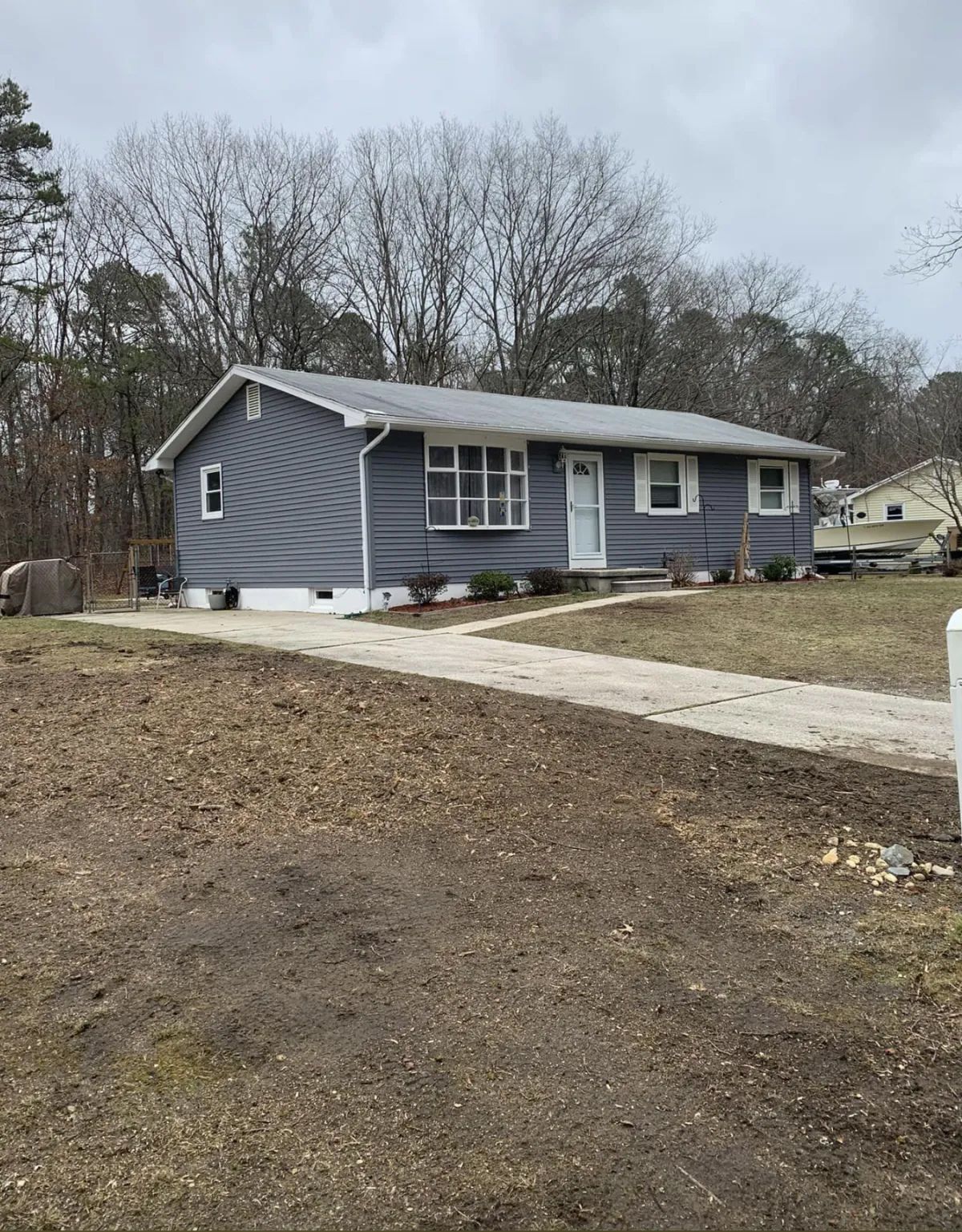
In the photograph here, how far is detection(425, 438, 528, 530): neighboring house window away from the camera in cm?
1526

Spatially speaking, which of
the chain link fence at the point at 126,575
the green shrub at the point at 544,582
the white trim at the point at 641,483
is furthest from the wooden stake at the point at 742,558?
the chain link fence at the point at 126,575

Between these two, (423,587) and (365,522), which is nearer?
(365,522)

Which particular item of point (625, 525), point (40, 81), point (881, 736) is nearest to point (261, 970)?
point (881, 736)

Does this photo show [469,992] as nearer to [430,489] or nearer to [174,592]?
[430,489]

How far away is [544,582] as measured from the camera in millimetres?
15930

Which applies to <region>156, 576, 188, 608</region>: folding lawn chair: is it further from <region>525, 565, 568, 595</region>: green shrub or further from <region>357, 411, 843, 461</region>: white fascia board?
<region>525, 565, 568, 595</region>: green shrub

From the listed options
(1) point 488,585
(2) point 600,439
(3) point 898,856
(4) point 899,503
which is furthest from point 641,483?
(4) point 899,503

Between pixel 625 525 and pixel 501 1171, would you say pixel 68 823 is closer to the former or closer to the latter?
pixel 501 1171

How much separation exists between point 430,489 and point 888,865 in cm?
1226

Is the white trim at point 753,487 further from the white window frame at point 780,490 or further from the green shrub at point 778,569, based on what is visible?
the green shrub at point 778,569

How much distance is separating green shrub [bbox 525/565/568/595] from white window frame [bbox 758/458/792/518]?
652 cm

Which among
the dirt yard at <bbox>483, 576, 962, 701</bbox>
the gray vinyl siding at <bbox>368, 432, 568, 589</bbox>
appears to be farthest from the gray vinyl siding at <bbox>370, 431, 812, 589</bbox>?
the dirt yard at <bbox>483, 576, 962, 701</bbox>

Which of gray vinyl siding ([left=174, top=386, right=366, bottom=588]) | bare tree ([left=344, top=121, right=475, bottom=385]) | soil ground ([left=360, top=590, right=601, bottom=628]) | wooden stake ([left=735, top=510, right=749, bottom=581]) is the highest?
bare tree ([left=344, top=121, right=475, bottom=385])

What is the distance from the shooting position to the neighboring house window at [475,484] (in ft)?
50.1
